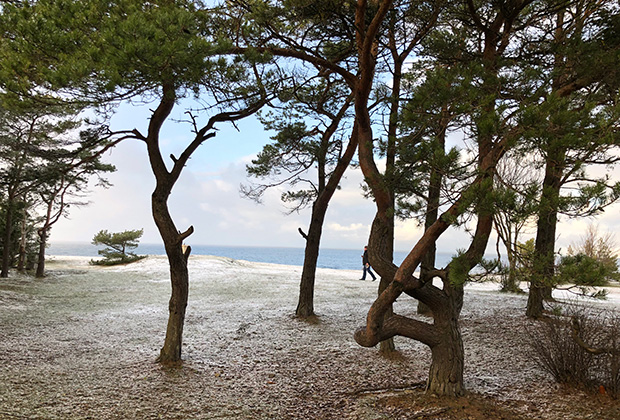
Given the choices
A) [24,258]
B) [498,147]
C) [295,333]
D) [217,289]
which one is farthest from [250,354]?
[24,258]

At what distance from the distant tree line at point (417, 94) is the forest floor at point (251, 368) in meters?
0.44

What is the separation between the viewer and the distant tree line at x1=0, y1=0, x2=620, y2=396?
2447mm

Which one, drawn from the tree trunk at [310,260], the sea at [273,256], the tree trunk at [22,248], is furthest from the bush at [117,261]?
the tree trunk at [310,260]

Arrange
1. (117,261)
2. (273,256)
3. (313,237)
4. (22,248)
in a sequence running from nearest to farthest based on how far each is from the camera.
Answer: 1. (313,237)
2. (22,248)
3. (117,261)
4. (273,256)

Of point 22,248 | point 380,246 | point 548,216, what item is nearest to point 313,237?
point 380,246

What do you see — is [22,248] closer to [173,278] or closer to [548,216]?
[173,278]

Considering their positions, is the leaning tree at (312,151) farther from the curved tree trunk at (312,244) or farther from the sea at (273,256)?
the sea at (273,256)

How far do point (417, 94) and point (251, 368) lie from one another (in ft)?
11.8

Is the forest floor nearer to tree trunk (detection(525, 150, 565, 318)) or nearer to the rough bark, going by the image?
the rough bark

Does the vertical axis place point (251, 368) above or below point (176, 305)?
below

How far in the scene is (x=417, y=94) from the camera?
3.07 m

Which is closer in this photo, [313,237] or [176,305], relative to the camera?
[176,305]

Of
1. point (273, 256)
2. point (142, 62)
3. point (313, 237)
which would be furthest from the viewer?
point (273, 256)

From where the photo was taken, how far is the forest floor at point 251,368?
3420mm
